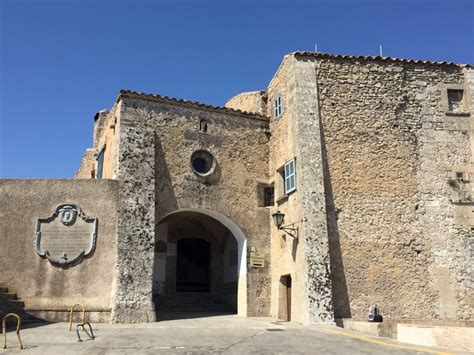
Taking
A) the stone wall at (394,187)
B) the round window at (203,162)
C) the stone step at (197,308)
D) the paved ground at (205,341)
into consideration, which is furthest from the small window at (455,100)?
the stone step at (197,308)

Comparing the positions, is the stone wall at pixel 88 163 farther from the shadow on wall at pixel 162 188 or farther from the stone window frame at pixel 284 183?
the stone window frame at pixel 284 183

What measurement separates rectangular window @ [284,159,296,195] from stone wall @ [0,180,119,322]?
528 cm

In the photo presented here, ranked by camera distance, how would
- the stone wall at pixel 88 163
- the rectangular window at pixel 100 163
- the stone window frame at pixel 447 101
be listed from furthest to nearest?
the stone wall at pixel 88 163 < the rectangular window at pixel 100 163 < the stone window frame at pixel 447 101

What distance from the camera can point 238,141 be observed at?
16.8m

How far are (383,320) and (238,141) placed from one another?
7384 mm

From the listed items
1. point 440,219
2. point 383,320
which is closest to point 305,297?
point 383,320

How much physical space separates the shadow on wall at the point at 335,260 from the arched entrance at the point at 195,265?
4.12 m

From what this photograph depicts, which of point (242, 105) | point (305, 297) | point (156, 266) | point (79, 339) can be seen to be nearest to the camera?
point (79, 339)

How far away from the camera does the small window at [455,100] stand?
16547 millimetres

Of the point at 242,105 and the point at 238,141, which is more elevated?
the point at 242,105

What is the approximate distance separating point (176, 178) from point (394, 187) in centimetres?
691

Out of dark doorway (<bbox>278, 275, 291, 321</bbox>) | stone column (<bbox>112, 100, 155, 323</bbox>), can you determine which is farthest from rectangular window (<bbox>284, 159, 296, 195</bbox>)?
stone column (<bbox>112, 100, 155, 323</bbox>)

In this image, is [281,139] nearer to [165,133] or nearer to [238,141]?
[238,141]

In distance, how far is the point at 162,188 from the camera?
15211 millimetres
